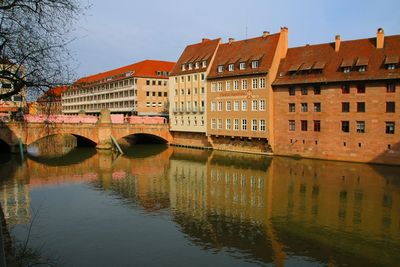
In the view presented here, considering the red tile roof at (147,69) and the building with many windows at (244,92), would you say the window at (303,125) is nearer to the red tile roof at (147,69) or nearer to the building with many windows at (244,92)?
the building with many windows at (244,92)

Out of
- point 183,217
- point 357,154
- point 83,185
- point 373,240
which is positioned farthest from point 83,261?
point 357,154

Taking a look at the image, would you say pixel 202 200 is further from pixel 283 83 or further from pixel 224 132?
pixel 224 132

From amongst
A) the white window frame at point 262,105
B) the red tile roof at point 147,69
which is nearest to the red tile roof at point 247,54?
the white window frame at point 262,105

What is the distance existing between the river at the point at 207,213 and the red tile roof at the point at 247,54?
45.8 ft

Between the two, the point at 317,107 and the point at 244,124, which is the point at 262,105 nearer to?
the point at 244,124

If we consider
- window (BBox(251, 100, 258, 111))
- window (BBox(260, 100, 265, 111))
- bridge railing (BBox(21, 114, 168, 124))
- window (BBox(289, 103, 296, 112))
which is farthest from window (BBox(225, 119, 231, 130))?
bridge railing (BBox(21, 114, 168, 124))

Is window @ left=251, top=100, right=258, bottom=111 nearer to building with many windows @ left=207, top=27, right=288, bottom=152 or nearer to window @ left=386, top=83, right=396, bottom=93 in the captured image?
building with many windows @ left=207, top=27, right=288, bottom=152

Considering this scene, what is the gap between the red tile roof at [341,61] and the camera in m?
40.6

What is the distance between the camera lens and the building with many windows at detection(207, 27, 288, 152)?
1929 inches

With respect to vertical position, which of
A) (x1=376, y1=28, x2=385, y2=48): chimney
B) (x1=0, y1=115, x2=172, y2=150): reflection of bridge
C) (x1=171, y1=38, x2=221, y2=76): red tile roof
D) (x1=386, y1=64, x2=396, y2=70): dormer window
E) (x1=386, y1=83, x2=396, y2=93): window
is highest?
(x1=171, y1=38, x2=221, y2=76): red tile roof

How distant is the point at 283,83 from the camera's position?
155 ft

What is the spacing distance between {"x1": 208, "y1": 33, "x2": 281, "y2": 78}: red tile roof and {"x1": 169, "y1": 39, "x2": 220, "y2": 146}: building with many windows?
167 centimetres

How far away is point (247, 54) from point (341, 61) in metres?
13.5

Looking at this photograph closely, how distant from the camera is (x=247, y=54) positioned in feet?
175
